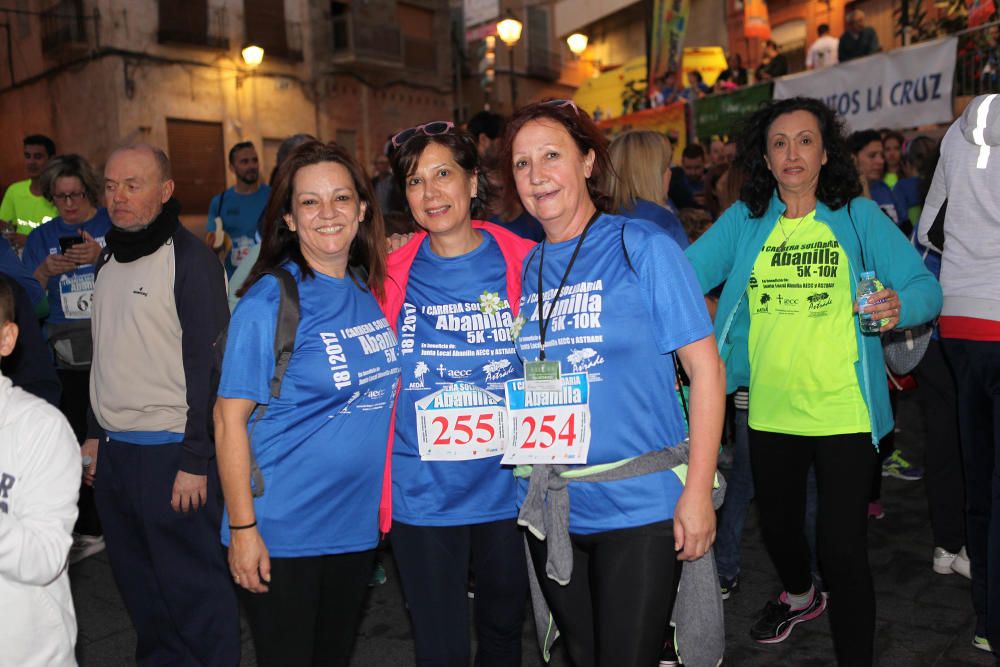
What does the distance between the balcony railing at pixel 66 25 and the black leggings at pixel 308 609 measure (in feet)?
67.5

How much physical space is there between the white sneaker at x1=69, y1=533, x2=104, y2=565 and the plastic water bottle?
4798 millimetres

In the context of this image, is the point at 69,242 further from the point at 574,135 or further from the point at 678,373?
the point at 678,373

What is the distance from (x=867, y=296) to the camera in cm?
288

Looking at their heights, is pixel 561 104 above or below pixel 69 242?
above

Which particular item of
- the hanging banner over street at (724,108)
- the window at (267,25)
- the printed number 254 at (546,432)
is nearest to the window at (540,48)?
the window at (267,25)

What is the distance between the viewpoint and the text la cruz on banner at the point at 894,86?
948cm

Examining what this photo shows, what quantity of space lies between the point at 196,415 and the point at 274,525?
0.84 m

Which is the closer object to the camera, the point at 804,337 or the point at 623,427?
the point at 623,427

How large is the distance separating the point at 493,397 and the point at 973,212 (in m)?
1.94

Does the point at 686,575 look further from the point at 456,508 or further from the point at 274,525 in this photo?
the point at 274,525

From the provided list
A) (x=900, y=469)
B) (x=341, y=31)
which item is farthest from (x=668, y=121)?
(x=341, y=31)

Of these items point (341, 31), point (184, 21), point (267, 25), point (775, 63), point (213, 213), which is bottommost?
point (213, 213)

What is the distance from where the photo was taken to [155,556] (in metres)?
3.43

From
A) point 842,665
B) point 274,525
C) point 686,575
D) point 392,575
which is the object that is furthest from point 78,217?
point 842,665
